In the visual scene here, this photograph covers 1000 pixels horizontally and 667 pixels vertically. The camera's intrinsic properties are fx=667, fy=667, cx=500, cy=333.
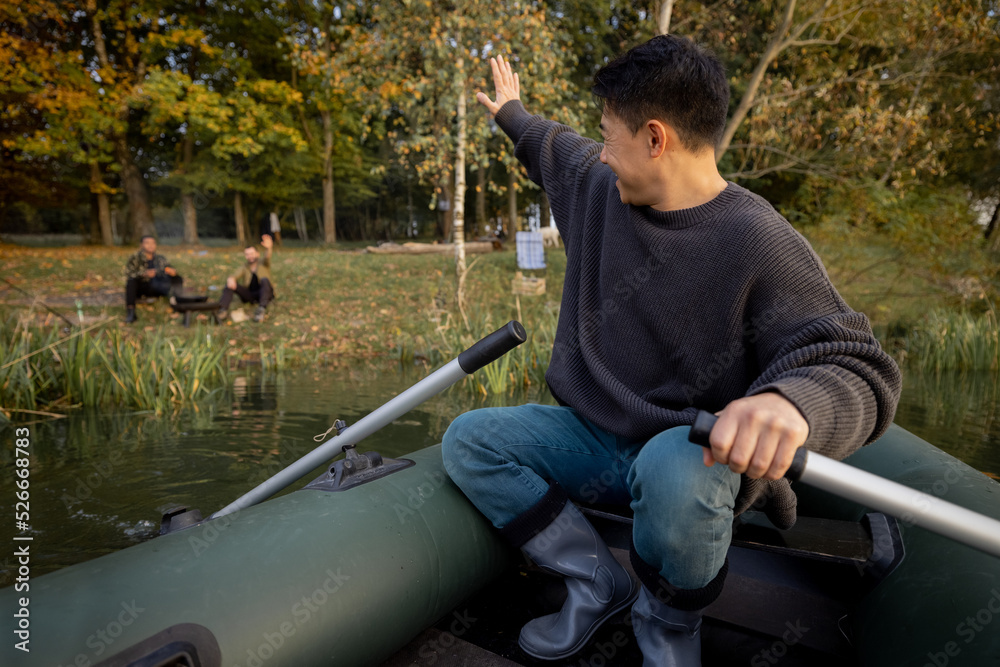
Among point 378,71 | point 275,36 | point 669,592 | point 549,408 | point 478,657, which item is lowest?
point 478,657

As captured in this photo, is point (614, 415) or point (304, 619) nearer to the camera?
point (304, 619)

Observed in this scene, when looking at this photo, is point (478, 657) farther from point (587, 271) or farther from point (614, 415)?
point (587, 271)

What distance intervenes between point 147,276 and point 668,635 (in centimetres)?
836

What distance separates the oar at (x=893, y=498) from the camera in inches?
35.5

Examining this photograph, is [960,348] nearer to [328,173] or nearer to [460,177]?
[460,177]

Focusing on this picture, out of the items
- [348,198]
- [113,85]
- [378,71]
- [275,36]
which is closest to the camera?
[378,71]

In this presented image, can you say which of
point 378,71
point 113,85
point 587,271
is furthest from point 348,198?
point 587,271

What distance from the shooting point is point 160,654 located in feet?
3.22

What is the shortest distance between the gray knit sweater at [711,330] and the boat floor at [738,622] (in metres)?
0.28

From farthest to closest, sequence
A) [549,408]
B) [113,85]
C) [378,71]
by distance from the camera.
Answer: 1. [113,85]
2. [378,71]
3. [549,408]

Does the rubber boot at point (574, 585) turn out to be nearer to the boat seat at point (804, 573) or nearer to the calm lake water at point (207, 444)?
the boat seat at point (804, 573)

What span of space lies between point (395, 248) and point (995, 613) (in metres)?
14.4

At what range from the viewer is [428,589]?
1429mm

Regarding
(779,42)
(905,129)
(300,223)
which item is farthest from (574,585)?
(300,223)
